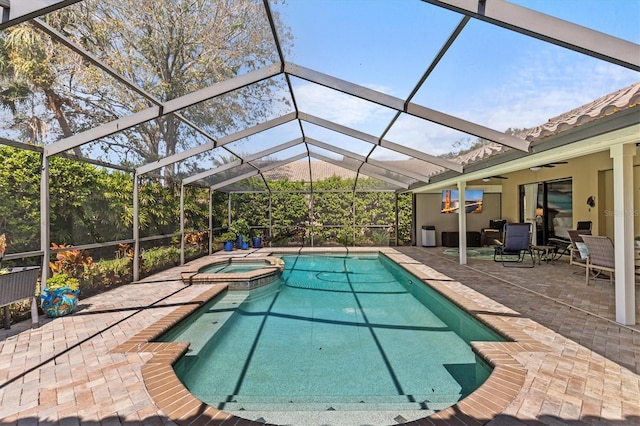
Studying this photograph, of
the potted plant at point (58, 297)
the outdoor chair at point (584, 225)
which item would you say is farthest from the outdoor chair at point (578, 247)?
the potted plant at point (58, 297)

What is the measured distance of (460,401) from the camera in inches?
105

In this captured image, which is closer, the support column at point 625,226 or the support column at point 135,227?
the support column at point 625,226

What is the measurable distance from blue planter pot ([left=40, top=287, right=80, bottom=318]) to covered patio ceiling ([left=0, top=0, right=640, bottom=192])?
7.21 feet

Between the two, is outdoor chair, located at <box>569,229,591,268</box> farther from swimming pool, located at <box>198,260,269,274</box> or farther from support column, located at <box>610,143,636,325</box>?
swimming pool, located at <box>198,260,269,274</box>

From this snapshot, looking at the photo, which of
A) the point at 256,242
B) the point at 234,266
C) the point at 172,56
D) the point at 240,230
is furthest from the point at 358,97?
the point at 256,242

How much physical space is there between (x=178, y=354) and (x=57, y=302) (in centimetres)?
273

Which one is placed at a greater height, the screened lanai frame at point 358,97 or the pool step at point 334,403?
the screened lanai frame at point 358,97

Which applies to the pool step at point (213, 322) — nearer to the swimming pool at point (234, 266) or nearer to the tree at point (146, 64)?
the swimming pool at point (234, 266)

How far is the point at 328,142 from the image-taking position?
Answer: 10.1 metres

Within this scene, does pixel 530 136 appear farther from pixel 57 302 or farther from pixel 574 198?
pixel 57 302

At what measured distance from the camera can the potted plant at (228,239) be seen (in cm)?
1373

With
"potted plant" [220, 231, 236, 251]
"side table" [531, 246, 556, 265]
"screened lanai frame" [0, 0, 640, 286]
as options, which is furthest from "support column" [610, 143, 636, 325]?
"potted plant" [220, 231, 236, 251]

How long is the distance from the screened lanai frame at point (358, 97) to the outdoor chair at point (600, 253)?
2415 mm

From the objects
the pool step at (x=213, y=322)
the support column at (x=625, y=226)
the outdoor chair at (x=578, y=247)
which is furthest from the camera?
the outdoor chair at (x=578, y=247)
